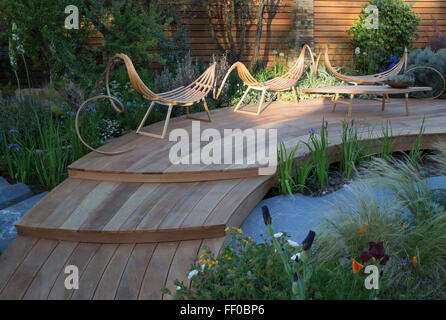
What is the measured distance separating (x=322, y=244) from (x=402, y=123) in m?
2.94

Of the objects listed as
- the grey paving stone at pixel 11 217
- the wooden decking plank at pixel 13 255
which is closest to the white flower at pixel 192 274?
the wooden decking plank at pixel 13 255

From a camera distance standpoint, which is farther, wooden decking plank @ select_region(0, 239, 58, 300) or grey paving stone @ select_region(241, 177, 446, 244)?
grey paving stone @ select_region(241, 177, 446, 244)

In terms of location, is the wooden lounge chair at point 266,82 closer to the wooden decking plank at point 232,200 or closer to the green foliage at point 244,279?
the wooden decking plank at point 232,200

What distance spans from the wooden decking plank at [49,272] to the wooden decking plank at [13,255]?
7.0 inches

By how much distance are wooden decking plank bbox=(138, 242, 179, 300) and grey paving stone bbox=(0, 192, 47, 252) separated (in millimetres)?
1087

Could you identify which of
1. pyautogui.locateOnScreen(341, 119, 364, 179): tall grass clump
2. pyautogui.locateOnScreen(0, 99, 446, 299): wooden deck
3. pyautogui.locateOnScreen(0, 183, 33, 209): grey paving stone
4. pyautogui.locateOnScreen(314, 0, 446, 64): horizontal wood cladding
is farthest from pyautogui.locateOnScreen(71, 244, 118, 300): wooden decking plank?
pyautogui.locateOnScreen(314, 0, 446, 64): horizontal wood cladding

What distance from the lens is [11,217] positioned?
305 cm

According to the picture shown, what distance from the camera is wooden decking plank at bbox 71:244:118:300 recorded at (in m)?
2.30

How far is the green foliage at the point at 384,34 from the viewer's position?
8.88 metres

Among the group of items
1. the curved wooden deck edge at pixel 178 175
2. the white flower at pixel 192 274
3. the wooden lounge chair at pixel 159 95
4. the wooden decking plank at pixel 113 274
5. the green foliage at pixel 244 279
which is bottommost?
the wooden decking plank at pixel 113 274

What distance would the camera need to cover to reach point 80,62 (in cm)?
515

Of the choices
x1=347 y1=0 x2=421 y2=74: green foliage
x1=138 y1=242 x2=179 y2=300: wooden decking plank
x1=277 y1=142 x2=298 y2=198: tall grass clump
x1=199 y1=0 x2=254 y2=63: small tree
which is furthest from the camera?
x1=347 y1=0 x2=421 y2=74: green foliage

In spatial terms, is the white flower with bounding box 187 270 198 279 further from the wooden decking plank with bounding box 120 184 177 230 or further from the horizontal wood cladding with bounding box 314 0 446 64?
the horizontal wood cladding with bounding box 314 0 446 64

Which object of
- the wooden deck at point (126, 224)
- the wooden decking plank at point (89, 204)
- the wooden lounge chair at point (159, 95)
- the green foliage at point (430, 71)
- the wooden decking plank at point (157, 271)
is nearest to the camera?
the wooden decking plank at point (157, 271)
